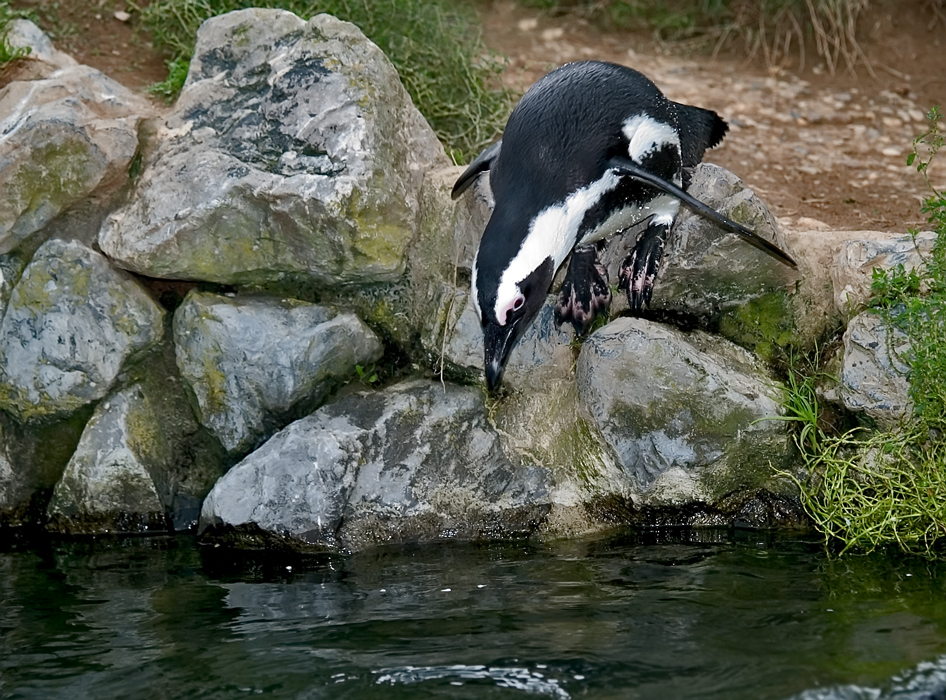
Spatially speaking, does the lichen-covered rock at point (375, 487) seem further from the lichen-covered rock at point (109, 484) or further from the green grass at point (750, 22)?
the green grass at point (750, 22)

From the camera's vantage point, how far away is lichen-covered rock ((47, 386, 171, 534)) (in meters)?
3.92

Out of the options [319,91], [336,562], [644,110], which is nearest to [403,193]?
[319,91]

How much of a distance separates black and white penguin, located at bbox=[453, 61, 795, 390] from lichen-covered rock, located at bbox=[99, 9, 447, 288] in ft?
1.16

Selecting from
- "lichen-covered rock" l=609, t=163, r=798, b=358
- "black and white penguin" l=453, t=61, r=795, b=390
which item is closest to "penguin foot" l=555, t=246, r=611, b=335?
"black and white penguin" l=453, t=61, r=795, b=390

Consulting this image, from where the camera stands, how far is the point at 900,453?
3557mm

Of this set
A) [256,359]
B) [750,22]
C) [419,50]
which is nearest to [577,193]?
[256,359]

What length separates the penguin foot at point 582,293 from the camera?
13.1 ft

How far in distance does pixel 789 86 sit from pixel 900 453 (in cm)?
330

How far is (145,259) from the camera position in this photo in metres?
3.91

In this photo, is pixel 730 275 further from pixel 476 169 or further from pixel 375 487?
pixel 375 487

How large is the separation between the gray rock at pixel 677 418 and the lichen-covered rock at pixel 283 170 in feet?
3.00

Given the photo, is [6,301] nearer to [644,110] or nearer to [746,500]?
[644,110]

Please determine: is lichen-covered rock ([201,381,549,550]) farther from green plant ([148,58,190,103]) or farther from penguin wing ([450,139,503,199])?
green plant ([148,58,190,103])

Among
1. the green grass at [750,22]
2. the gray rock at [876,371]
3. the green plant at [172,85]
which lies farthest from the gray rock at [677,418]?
the green grass at [750,22]
